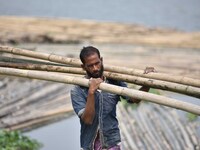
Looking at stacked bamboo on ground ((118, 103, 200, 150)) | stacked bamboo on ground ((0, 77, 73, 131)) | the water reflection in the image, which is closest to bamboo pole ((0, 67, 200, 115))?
stacked bamboo on ground ((118, 103, 200, 150))

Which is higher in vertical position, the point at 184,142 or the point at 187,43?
the point at 187,43

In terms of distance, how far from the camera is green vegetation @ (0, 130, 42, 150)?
3.72m

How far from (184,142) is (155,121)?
376 mm

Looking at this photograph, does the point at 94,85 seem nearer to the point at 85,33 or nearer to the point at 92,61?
the point at 92,61

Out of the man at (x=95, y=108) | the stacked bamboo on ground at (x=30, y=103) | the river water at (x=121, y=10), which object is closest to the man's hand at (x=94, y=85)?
the man at (x=95, y=108)

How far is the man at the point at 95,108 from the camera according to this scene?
6.43 ft

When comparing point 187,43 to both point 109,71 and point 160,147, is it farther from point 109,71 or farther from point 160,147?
point 109,71

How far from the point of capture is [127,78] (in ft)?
6.93

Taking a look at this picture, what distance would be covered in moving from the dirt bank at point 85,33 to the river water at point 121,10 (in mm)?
1103

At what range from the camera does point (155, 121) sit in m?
3.98

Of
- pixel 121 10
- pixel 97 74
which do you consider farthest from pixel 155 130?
pixel 121 10

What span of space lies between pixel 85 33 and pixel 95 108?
544 cm

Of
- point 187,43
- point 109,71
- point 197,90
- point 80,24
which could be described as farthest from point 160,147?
point 80,24

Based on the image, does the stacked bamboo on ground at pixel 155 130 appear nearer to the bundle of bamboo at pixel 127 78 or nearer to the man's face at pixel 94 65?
the bundle of bamboo at pixel 127 78
